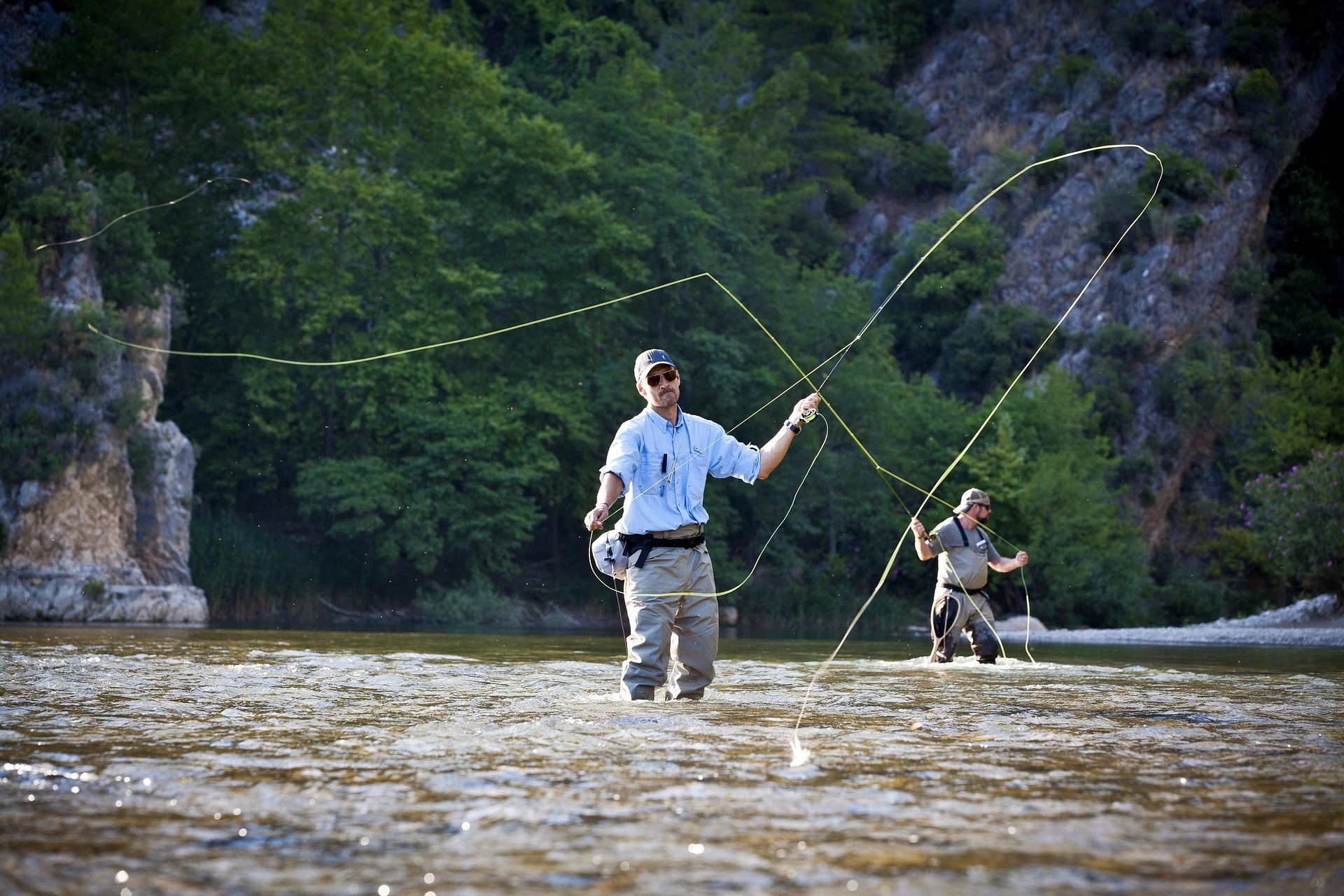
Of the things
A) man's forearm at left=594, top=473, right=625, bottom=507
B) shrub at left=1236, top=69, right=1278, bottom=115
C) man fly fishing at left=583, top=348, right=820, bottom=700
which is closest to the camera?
man's forearm at left=594, top=473, right=625, bottom=507

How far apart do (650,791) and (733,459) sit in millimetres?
3794

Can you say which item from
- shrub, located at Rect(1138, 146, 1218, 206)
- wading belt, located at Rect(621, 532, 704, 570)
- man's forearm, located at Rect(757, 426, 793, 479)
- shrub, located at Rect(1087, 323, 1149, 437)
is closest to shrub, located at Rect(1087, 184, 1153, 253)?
shrub, located at Rect(1138, 146, 1218, 206)

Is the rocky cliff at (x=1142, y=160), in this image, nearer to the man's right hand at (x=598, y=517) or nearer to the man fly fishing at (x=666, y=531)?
the man fly fishing at (x=666, y=531)

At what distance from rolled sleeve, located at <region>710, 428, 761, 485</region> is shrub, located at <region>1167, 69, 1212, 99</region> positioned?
4262 cm

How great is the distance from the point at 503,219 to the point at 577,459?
6465 millimetres

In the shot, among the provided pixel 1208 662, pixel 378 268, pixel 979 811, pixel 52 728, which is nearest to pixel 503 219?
pixel 378 268

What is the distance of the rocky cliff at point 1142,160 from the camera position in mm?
42156

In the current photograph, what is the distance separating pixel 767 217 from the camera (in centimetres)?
4519

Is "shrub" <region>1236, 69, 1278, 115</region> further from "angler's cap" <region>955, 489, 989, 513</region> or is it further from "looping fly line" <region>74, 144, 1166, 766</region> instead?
"angler's cap" <region>955, 489, 989, 513</region>

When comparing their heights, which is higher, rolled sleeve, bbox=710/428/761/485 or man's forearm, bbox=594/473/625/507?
rolled sleeve, bbox=710/428/761/485

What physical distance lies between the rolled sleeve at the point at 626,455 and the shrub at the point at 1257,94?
42.8 metres

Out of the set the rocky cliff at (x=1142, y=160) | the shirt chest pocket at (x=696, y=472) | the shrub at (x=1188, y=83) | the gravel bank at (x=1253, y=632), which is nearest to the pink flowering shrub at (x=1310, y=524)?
the gravel bank at (x=1253, y=632)

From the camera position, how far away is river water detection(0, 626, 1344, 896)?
9.61ft

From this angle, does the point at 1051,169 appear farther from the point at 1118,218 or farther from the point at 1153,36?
the point at 1153,36
